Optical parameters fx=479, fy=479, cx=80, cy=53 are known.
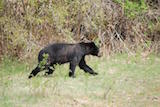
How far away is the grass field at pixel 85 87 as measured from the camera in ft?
29.6

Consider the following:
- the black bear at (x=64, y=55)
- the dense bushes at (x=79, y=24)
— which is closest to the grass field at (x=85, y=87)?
the black bear at (x=64, y=55)

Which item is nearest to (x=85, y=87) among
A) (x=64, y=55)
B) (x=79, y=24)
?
(x=64, y=55)

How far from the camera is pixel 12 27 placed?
42.1ft

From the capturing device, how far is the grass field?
902 centimetres

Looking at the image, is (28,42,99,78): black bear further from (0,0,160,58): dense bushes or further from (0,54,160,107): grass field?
(0,0,160,58): dense bushes

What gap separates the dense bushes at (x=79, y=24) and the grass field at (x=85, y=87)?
0.90 metres

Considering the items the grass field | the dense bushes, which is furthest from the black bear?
the dense bushes

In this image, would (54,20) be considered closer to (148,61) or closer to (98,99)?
(148,61)

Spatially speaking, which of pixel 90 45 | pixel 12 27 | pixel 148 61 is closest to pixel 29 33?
pixel 12 27

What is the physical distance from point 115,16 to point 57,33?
3094 mm

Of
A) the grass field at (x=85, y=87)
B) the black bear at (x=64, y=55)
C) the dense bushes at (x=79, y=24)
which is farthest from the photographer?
the dense bushes at (x=79, y=24)

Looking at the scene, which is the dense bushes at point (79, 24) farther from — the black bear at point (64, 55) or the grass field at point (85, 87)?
the black bear at point (64, 55)

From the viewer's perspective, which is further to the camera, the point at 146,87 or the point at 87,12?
the point at 87,12

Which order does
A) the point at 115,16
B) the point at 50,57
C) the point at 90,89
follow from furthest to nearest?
the point at 115,16 < the point at 50,57 < the point at 90,89
